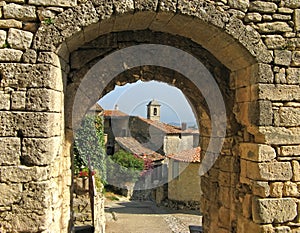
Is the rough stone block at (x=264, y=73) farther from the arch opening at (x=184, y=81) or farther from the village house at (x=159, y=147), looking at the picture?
the village house at (x=159, y=147)

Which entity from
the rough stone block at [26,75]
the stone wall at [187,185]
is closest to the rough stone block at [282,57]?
the rough stone block at [26,75]

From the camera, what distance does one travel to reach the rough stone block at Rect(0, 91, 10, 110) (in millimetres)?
3453

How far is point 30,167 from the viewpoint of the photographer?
11.3 feet

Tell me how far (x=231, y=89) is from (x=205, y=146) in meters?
1.40

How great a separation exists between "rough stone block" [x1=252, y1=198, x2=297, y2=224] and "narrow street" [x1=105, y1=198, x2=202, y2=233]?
8.25 metres

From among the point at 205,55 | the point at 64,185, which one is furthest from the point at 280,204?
the point at 64,185

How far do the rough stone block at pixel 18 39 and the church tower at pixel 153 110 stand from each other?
31.8 m

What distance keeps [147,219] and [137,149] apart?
11.3m

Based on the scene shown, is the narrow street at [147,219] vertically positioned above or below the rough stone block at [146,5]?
below

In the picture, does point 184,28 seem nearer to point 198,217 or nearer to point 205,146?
point 205,146

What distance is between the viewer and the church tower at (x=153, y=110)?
1394 inches

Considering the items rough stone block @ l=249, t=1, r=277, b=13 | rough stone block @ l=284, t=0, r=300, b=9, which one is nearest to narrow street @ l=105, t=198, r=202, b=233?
rough stone block @ l=249, t=1, r=277, b=13

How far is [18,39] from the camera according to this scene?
11.6 feet

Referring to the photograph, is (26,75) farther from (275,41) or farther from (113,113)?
(113,113)
